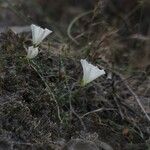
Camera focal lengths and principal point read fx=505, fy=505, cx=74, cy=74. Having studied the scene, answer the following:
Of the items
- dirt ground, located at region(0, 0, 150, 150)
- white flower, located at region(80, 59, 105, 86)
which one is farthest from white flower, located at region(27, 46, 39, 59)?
white flower, located at region(80, 59, 105, 86)

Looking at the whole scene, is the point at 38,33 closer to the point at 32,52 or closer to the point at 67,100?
the point at 32,52


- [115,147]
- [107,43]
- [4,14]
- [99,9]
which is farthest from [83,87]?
[4,14]

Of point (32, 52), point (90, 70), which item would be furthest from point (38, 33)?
point (90, 70)

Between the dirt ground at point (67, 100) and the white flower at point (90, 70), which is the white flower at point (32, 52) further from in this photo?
the white flower at point (90, 70)

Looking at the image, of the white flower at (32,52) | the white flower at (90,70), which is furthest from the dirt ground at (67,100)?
the white flower at (90,70)

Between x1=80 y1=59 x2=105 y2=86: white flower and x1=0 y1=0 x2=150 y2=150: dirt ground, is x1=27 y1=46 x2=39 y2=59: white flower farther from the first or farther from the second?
x1=80 y1=59 x2=105 y2=86: white flower

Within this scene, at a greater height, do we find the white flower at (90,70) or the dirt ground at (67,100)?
the white flower at (90,70)

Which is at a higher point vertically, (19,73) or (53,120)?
(19,73)

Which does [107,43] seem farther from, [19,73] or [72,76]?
[19,73]
